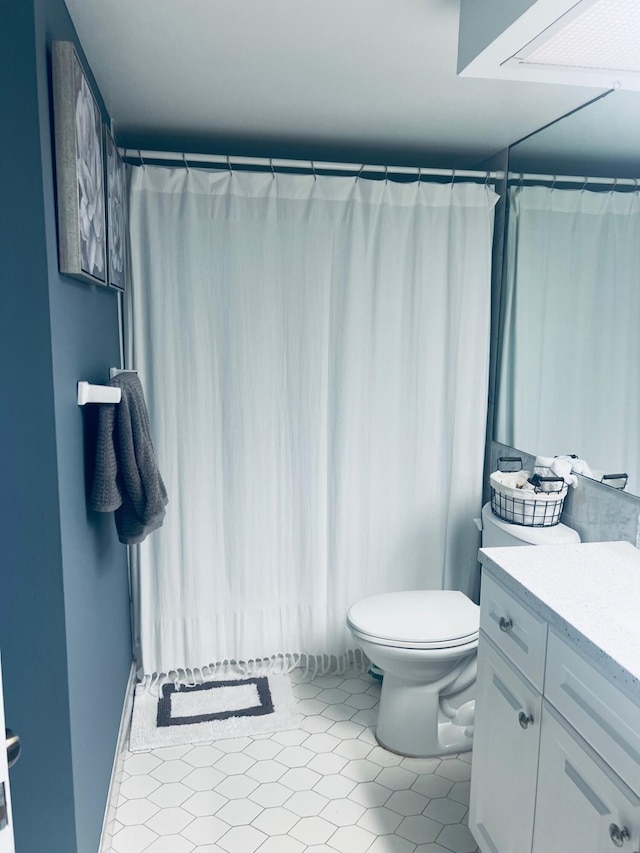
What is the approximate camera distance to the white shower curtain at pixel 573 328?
1954 mm

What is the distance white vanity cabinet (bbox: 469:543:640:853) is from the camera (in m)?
1.17

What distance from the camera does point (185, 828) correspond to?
197 cm

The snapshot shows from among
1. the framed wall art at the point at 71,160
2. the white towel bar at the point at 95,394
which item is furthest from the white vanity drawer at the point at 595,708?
the framed wall art at the point at 71,160

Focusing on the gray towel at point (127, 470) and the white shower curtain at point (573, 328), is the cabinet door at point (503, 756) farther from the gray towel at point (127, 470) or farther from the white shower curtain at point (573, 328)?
the gray towel at point (127, 470)

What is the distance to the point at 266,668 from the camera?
2.82m

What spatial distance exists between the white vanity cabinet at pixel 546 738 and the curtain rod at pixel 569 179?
1.11 metres

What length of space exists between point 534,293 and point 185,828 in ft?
7.08

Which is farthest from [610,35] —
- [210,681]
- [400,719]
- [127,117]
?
[210,681]

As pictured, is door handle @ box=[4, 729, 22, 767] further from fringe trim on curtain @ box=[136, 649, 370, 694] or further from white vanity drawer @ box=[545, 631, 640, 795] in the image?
fringe trim on curtain @ box=[136, 649, 370, 694]

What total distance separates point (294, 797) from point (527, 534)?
1.12 meters

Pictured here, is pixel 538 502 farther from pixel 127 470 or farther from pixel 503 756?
→ pixel 127 470

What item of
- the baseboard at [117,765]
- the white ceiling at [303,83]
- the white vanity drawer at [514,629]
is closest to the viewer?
the white vanity drawer at [514,629]

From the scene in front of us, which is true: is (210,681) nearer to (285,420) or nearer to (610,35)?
(285,420)

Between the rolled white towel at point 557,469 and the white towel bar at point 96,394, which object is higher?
the white towel bar at point 96,394
